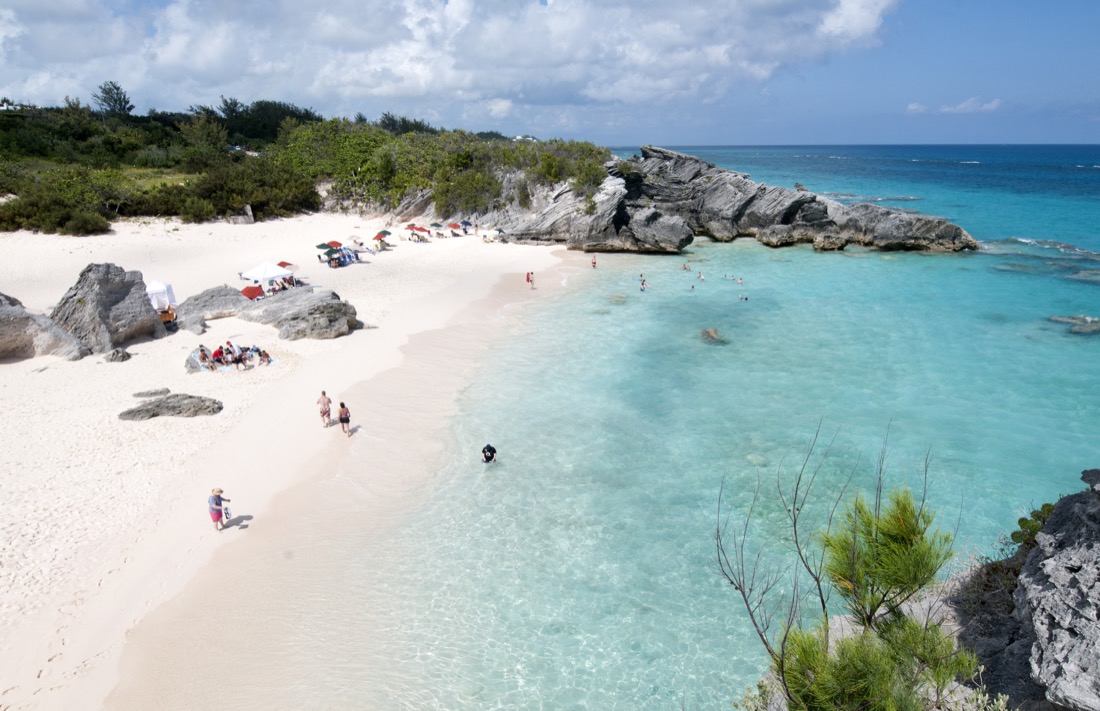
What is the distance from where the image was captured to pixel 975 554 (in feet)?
40.6

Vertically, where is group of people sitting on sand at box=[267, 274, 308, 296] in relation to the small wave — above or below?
above

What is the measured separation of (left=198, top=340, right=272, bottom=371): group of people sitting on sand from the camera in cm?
2081

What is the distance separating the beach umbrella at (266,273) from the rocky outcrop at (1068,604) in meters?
30.5

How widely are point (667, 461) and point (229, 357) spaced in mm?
15691

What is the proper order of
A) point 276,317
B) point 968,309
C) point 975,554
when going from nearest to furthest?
point 975,554, point 276,317, point 968,309

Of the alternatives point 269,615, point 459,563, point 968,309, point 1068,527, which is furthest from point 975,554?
point 968,309

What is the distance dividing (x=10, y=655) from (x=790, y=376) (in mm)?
21736

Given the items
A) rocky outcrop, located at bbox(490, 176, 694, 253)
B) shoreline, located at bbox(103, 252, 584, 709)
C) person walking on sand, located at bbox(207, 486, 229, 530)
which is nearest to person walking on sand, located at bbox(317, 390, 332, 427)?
shoreline, located at bbox(103, 252, 584, 709)

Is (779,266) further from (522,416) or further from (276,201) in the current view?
(276,201)

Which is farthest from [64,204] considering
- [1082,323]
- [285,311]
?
[1082,323]

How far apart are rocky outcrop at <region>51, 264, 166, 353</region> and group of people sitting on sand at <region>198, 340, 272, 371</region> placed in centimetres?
388

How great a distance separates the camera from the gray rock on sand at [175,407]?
56.1ft

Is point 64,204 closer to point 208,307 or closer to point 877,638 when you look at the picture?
point 208,307

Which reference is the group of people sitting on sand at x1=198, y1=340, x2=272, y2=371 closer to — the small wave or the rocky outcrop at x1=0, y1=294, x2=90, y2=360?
the rocky outcrop at x1=0, y1=294, x2=90, y2=360
